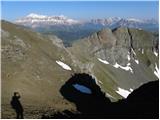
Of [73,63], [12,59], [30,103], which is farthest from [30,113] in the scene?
[73,63]

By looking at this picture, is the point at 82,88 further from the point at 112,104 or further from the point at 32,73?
the point at 112,104

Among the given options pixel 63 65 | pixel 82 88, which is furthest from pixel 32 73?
pixel 63 65

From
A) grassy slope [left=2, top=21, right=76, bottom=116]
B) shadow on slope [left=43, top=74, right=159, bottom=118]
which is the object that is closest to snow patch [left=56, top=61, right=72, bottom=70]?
grassy slope [left=2, top=21, right=76, bottom=116]

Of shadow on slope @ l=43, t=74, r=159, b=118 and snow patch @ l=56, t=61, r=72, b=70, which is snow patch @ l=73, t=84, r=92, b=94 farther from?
snow patch @ l=56, t=61, r=72, b=70

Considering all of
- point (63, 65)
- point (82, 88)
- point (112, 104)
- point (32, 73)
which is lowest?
point (82, 88)

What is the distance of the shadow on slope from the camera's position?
102ft

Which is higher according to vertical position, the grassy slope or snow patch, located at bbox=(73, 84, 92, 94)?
the grassy slope

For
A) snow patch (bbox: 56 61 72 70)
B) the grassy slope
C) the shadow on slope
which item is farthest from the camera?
snow patch (bbox: 56 61 72 70)

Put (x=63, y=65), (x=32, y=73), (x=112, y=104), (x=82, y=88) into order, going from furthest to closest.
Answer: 1. (x=63, y=65)
2. (x=82, y=88)
3. (x=32, y=73)
4. (x=112, y=104)

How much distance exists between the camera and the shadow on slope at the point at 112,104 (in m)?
31.0

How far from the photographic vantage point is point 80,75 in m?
62.6

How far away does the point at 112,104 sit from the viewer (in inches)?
1690

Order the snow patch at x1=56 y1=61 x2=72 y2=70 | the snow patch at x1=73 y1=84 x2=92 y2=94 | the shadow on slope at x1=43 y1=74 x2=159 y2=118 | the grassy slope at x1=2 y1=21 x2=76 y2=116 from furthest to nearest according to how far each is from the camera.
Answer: the snow patch at x1=56 y1=61 x2=72 y2=70
the snow patch at x1=73 y1=84 x2=92 y2=94
the grassy slope at x1=2 y1=21 x2=76 y2=116
the shadow on slope at x1=43 y1=74 x2=159 y2=118

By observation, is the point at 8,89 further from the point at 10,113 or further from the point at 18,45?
the point at 18,45
